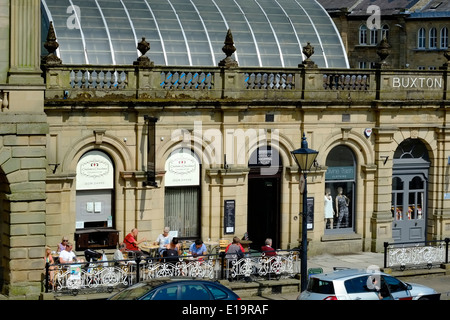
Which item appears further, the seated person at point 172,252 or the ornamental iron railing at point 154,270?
the seated person at point 172,252

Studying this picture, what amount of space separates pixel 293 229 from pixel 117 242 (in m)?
6.46

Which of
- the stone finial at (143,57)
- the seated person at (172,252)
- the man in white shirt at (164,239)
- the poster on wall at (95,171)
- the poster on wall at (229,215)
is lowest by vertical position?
the seated person at (172,252)

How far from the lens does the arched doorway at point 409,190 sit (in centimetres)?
3722

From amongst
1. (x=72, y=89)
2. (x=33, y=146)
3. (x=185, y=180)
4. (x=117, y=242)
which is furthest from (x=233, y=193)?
(x=33, y=146)

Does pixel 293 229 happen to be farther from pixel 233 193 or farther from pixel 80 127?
pixel 80 127

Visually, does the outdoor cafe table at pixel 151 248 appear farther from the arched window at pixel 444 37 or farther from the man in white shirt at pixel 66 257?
the arched window at pixel 444 37

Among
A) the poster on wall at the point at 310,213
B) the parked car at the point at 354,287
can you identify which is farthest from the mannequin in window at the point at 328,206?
the parked car at the point at 354,287

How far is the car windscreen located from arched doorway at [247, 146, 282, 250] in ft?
33.2

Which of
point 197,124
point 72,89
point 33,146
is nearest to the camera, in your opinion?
point 33,146

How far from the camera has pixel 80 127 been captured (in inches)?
1237

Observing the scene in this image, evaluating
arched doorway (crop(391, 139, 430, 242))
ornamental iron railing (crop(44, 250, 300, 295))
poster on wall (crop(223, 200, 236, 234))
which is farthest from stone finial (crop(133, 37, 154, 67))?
arched doorway (crop(391, 139, 430, 242))

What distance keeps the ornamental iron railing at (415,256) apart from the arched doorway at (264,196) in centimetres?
Result: 466

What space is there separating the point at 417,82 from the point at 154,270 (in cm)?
1377

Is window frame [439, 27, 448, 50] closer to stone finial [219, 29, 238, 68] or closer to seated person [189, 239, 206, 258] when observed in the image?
stone finial [219, 29, 238, 68]
